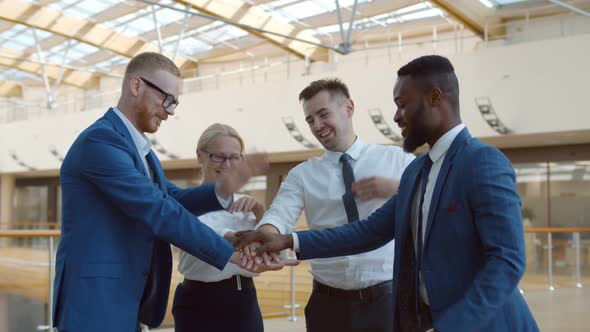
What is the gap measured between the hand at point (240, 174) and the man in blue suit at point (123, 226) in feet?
1.82

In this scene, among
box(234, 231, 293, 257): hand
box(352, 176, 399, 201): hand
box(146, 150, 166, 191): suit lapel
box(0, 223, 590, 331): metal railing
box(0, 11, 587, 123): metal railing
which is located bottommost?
box(0, 223, 590, 331): metal railing

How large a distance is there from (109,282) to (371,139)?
14.6m

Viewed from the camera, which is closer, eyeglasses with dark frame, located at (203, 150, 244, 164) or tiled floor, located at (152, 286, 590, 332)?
eyeglasses with dark frame, located at (203, 150, 244, 164)

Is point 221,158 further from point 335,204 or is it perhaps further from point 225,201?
point 335,204

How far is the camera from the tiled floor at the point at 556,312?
20.6 feet

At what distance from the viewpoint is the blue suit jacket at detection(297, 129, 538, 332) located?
1681mm

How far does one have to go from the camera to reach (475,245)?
5.90 feet

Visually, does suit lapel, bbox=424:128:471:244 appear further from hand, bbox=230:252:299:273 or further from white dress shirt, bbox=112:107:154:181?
white dress shirt, bbox=112:107:154:181

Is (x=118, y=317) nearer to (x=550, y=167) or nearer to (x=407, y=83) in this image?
(x=407, y=83)

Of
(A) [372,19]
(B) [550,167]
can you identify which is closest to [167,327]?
(B) [550,167]

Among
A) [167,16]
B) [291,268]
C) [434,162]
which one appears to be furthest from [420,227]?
[167,16]

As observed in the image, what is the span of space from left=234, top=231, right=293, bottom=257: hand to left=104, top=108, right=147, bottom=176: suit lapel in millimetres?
570

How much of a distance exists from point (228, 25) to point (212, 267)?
18.9m

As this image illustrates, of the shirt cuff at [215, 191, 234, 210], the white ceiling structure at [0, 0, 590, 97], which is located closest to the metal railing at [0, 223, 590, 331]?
the shirt cuff at [215, 191, 234, 210]
